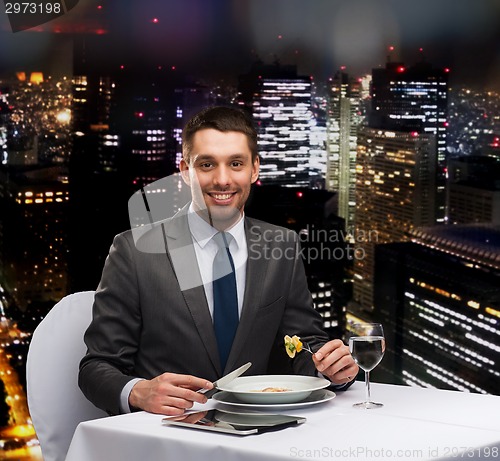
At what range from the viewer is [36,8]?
431 cm

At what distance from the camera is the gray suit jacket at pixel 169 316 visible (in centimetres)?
193

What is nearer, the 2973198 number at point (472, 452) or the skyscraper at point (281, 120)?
the 2973198 number at point (472, 452)

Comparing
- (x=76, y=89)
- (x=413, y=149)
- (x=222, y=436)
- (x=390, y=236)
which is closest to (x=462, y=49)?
(x=413, y=149)

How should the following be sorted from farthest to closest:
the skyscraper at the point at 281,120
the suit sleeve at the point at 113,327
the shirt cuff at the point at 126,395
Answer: the skyscraper at the point at 281,120, the suit sleeve at the point at 113,327, the shirt cuff at the point at 126,395

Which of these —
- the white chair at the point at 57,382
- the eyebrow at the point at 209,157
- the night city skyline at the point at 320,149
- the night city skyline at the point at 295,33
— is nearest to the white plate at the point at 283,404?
the white chair at the point at 57,382

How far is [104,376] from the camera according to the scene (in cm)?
178

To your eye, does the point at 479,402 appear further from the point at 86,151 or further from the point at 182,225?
the point at 86,151

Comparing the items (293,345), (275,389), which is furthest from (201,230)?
(275,389)

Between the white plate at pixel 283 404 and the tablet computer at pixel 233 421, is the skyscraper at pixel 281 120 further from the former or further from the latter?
the tablet computer at pixel 233 421

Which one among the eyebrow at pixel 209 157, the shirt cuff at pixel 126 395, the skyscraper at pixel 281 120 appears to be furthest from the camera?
the skyscraper at pixel 281 120

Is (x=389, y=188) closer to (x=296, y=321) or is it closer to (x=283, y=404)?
(x=296, y=321)

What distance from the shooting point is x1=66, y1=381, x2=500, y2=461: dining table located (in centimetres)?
129

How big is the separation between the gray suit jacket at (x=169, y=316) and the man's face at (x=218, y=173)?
9 centimetres

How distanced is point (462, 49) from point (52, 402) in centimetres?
356
